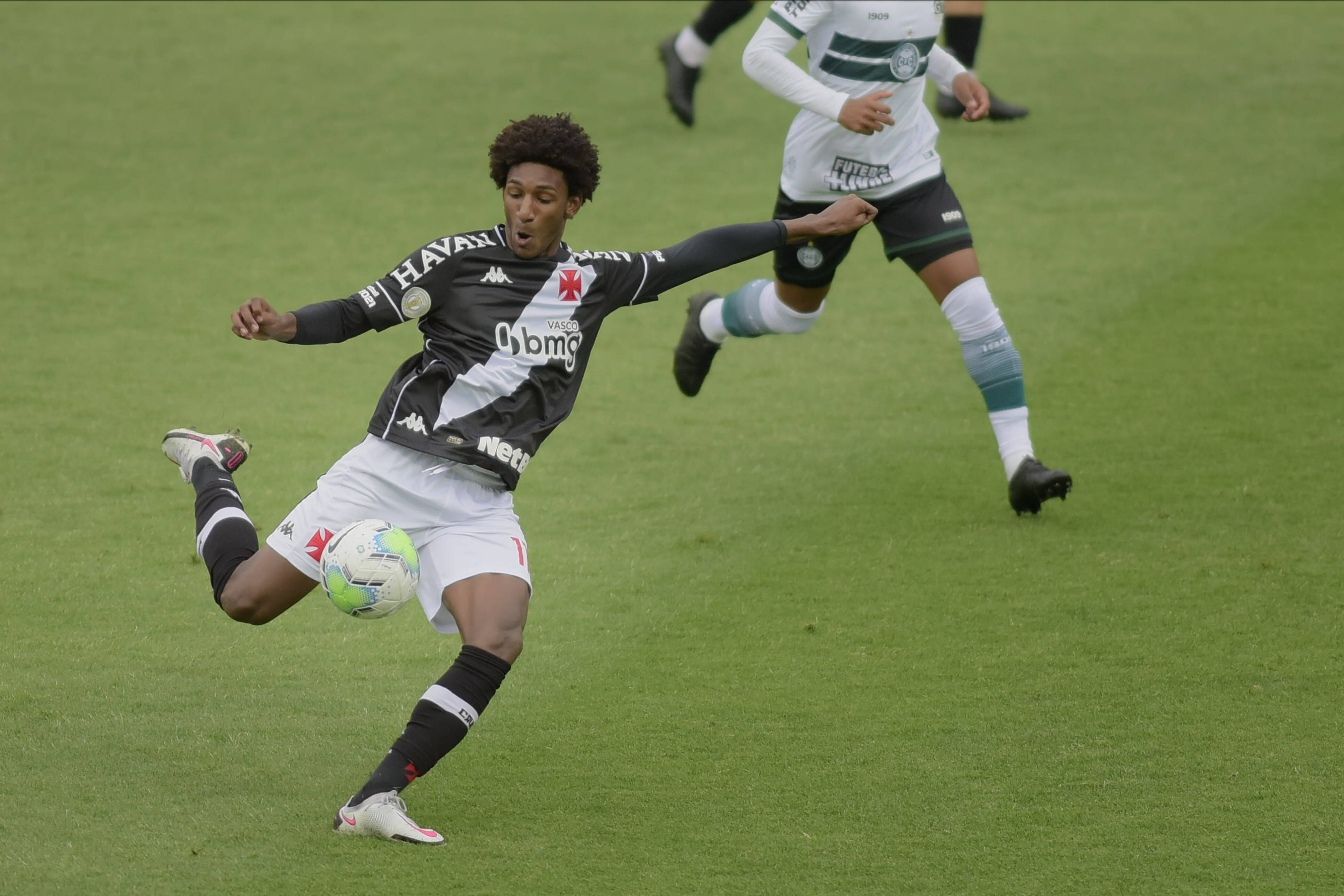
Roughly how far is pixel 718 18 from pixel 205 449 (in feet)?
21.1

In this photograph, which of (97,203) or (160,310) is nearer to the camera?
(160,310)

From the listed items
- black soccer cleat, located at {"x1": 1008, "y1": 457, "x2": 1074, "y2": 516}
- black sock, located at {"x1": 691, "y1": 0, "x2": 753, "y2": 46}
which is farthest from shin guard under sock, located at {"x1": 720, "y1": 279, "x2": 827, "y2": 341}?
black sock, located at {"x1": 691, "y1": 0, "x2": 753, "y2": 46}

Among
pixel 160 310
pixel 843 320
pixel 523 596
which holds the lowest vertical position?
pixel 843 320

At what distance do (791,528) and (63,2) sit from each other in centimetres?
947

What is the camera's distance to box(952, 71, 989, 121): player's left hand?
5668 millimetres

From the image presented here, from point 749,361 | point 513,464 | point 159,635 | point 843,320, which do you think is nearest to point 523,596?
point 513,464

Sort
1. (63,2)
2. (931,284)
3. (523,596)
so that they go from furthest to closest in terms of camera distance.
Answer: (63,2) → (931,284) → (523,596)

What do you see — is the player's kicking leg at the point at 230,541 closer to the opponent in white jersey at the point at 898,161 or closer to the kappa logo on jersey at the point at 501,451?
the kappa logo on jersey at the point at 501,451

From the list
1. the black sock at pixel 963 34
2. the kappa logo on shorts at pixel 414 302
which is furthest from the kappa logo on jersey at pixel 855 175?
the black sock at pixel 963 34

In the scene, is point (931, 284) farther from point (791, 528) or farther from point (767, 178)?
point (767, 178)

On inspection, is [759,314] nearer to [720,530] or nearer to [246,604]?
[720,530]

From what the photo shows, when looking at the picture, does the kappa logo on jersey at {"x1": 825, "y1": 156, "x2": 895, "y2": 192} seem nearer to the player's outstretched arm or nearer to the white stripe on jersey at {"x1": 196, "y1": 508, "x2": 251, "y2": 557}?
the player's outstretched arm

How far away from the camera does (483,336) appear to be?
12.6ft

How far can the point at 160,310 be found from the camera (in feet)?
24.6
